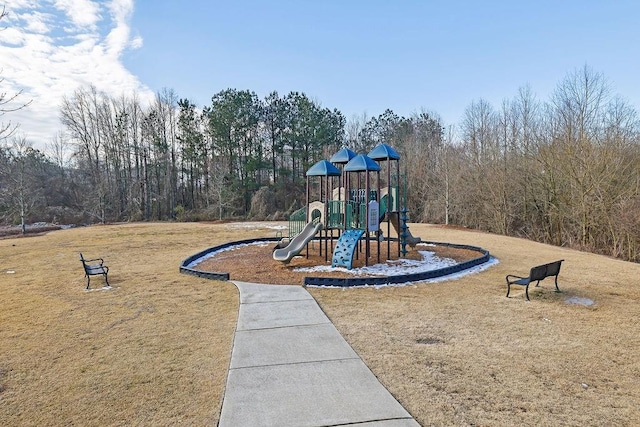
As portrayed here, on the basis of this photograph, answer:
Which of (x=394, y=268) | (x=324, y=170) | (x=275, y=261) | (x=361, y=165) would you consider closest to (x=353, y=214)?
(x=361, y=165)

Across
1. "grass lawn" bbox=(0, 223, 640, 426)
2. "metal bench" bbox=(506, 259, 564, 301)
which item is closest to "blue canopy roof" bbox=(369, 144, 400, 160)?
"grass lawn" bbox=(0, 223, 640, 426)

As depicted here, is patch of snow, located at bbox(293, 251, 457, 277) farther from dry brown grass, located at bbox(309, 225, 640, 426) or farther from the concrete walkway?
the concrete walkway

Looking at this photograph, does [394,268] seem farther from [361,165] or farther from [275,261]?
[275,261]

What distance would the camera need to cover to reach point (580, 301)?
21.9ft

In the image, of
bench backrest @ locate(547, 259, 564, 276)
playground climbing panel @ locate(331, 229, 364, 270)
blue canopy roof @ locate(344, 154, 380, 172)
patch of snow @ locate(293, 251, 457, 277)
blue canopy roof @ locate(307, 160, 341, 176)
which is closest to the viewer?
bench backrest @ locate(547, 259, 564, 276)

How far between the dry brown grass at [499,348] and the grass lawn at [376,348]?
0.02m

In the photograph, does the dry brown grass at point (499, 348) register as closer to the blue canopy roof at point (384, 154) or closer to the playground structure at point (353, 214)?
the playground structure at point (353, 214)

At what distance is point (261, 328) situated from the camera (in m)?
5.25

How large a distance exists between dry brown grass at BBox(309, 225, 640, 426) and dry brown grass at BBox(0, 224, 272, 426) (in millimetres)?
1952

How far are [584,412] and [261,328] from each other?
12.6 feet

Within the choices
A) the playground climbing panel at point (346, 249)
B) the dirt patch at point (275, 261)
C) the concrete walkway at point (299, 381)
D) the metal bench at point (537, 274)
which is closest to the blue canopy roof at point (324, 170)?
the playground climbing panel at point (346, 249)

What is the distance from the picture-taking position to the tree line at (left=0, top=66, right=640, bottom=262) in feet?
54.0

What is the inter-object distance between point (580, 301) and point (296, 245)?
6865 millimetres

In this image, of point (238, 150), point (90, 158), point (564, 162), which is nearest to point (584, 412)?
point (564, 162)
